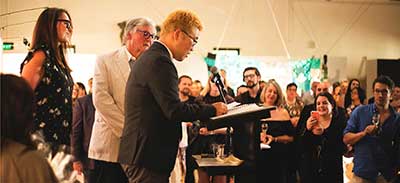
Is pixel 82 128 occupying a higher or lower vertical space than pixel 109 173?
higher

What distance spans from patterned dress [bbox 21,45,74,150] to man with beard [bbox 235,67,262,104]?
10.4 ft

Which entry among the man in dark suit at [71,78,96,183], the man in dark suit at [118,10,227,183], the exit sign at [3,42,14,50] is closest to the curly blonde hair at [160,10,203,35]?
the man in dark suit at [118,10,227,183]

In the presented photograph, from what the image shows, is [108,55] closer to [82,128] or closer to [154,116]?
[154,116]

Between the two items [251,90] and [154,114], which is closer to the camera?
[154,114]

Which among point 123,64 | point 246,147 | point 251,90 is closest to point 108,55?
point 123,64

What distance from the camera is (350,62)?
10.5 m

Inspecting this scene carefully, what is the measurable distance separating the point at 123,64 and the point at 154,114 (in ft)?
1.94

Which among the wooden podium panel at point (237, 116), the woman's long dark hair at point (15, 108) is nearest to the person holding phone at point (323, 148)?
the wooden podium panel at point (237, 116)

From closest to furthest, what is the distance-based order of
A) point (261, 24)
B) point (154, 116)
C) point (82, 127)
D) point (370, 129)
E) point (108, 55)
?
point (154, 116)
point (108, 55)
point (370, 129)
point (82, 127)
point (261, 24)

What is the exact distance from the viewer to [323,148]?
3.84 metres

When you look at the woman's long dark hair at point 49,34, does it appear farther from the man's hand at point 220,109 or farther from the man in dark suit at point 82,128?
the man in dark suit at point 82,128

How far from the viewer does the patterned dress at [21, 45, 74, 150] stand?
83.0 inches

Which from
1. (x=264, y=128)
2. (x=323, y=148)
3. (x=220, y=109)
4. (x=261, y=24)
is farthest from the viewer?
(x=261, y=24)

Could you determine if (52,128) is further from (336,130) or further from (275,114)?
(275,114)
